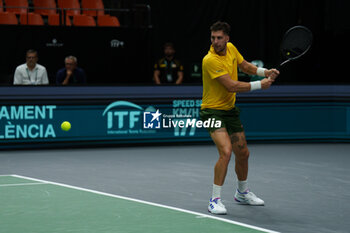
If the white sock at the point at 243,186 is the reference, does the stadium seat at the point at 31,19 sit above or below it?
above

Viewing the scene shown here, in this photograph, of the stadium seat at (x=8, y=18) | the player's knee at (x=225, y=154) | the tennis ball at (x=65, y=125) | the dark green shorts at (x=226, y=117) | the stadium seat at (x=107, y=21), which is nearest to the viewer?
the player's knee at (x=225, y=154)

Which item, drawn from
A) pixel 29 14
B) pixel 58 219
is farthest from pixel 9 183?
pixel 29 14

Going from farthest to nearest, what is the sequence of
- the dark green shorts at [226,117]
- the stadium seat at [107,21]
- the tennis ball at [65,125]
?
the stadium seat at [107,21] < the tennis ball at [65,125] < the dark green shorts at [226,117]

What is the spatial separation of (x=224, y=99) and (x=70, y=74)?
24.0 feet

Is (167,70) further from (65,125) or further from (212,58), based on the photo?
(212,58)

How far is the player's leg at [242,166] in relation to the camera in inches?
289

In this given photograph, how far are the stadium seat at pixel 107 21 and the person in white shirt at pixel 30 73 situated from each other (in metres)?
3.92

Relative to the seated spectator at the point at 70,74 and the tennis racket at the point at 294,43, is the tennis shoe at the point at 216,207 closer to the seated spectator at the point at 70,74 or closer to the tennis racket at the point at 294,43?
the tennis racket at the point at 294,43

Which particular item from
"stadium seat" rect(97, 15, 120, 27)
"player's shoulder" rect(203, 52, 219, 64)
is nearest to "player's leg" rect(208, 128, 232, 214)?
"player's shoulder" rect(203, 52, 219, 64)

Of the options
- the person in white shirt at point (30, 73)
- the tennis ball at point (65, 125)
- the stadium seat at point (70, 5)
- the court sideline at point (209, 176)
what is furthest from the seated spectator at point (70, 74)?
the stadium seat at point (70, 5)

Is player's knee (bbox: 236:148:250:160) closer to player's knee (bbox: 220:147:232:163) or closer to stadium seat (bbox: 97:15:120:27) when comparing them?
player's knee (bbox: 220:147:232:163)

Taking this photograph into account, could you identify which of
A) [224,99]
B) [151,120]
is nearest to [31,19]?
[151,120]

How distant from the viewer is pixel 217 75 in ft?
22.8

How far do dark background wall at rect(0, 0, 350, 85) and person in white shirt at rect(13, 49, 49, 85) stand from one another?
9.08 ft
